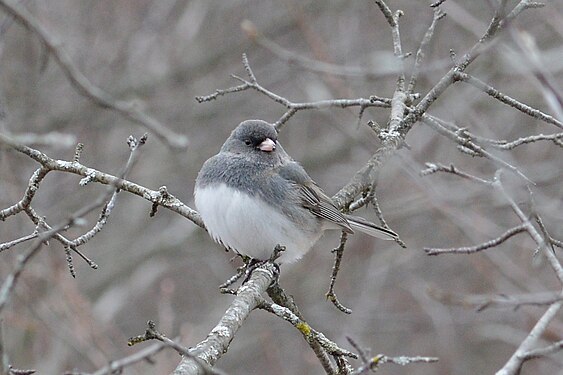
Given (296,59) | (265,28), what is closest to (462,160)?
(265,28)

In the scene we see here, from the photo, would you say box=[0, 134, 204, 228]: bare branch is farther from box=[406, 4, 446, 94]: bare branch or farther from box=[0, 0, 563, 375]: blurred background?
box=[0, 0, 563, 375]: blurred background

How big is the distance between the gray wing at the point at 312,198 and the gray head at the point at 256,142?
0.10 m

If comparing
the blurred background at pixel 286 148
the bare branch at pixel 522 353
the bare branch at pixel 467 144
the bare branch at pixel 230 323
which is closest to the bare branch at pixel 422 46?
the bare branch at pixel 467 144

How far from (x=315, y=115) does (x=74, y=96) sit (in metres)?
2.57

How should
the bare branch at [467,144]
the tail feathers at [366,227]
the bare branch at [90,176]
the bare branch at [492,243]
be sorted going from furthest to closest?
the tail feathers at [366,227] < the bare branch at [467,144] < the bare branch at [90,176] < the bare branch at [492,243]

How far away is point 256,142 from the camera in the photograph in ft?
13.0

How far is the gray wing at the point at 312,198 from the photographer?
3.75 metres

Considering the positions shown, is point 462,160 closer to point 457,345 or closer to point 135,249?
point 457,345

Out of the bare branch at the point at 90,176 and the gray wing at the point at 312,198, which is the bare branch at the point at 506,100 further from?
the bare branch at the point at 90,176

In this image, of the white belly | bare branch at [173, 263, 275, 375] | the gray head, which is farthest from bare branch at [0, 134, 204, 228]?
the gray head

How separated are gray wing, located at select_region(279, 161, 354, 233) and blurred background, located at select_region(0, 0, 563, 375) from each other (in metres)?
2.91

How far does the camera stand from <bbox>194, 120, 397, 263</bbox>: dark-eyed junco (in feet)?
11.5

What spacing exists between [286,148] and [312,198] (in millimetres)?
4655

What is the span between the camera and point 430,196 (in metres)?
5.79
